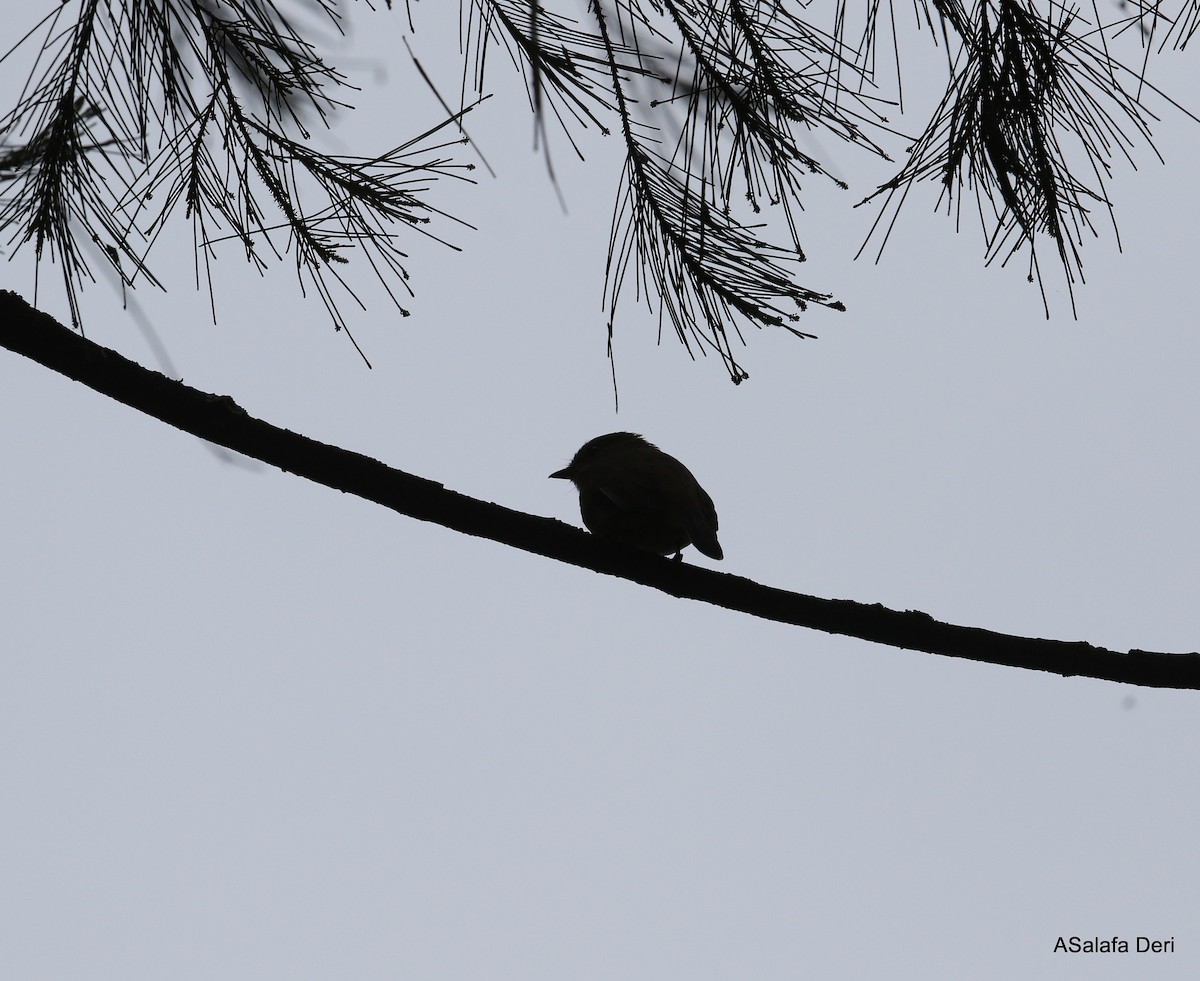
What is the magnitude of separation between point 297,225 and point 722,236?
82 centimetres

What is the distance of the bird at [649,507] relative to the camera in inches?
127

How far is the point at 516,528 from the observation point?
2.17 m

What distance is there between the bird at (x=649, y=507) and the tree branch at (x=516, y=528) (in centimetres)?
84

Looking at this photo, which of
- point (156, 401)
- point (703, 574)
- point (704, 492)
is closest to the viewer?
point (156, 401)

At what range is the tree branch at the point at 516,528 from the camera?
1.92 meters

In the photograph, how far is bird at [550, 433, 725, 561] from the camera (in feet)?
10.6

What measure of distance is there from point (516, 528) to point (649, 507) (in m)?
1.10

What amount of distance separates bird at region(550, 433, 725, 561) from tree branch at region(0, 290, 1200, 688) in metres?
0.84

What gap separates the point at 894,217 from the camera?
2150mm

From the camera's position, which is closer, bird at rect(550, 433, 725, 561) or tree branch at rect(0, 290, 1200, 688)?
tree branch at rect(0, 290, 1200, 688)

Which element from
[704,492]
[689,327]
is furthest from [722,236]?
[704,492]

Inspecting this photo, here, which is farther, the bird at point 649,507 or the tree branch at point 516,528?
the bird at point 649,507

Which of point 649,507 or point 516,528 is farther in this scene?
point 649,507

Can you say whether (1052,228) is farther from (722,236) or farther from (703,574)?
(703,574)
